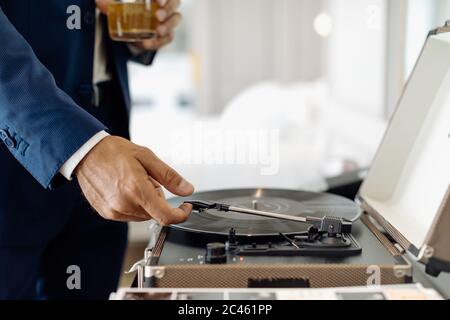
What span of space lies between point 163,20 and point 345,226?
63 cm

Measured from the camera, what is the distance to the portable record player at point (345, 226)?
2.18 ft

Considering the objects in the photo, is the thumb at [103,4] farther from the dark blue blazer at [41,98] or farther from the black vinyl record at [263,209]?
the black vinyl record at [263,209]

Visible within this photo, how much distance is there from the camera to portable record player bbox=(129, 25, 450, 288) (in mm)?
665

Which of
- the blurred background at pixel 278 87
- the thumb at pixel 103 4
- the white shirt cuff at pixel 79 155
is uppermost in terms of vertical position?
the thumb at pixel 103 4

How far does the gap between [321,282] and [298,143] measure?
6.49 ft

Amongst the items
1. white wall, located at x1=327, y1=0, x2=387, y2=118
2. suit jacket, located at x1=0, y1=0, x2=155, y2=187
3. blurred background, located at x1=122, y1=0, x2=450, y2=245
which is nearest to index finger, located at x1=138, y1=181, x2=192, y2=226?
suit jacket, located at x1=0, y1=0, x2=155, y2=187

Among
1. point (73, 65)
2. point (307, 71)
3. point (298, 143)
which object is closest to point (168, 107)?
point (307, 71)

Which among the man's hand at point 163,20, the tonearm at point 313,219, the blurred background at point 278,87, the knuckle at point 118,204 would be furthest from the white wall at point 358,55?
the knuckle at point 118,204

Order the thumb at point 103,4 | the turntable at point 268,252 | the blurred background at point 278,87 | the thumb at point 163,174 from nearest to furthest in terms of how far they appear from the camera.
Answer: the turntable at point 268,252, the thumb at point 163,174, the thumb at point 103,4, the blurred background at point 278,87

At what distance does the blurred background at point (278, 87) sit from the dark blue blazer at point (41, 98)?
1.90 ft

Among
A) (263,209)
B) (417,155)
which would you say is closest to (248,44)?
(417,155)

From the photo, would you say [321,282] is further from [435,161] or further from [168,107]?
[168,107]

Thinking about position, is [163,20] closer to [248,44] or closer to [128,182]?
[128,182]
